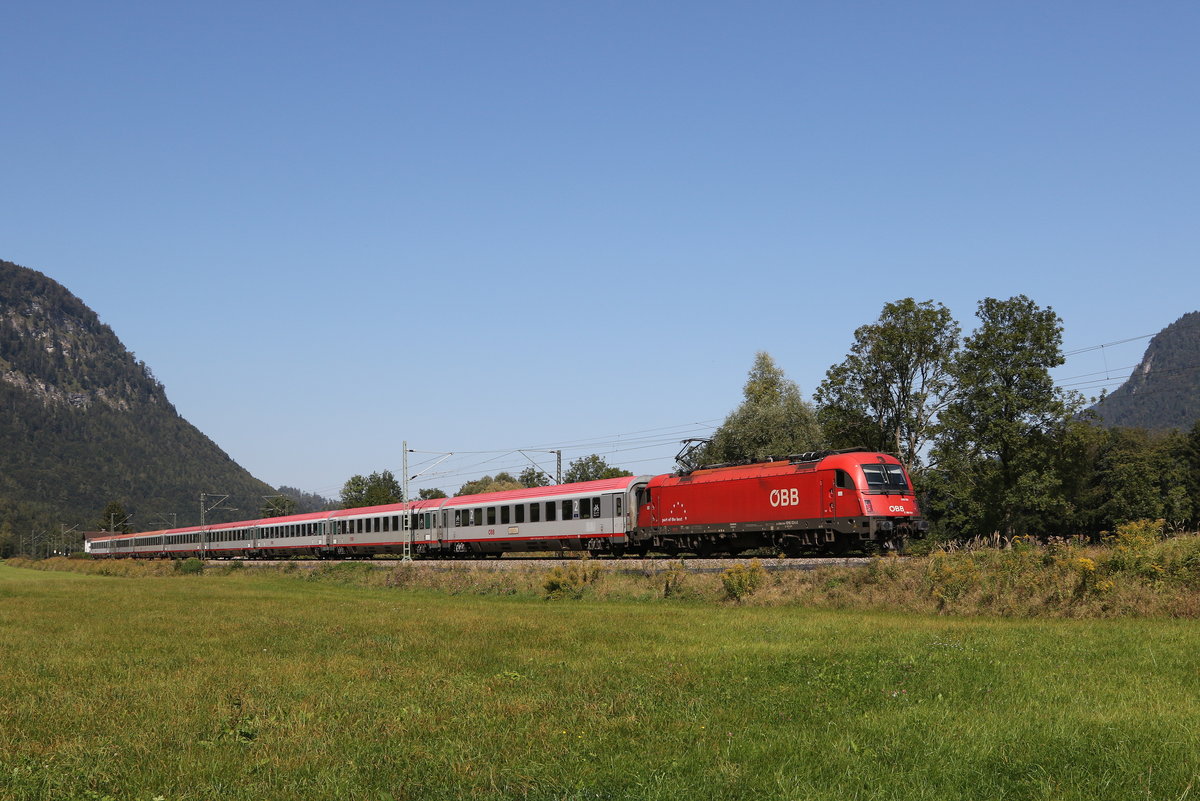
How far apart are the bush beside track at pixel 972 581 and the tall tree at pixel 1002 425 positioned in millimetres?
33392

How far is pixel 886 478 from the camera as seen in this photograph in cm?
3506

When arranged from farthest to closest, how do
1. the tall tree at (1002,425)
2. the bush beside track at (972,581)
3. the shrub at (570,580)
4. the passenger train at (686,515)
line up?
the tall tree at (1002,425)
the passenger train at (686,515)
the shrub at (570,580)
the bush beside track at (972,581)

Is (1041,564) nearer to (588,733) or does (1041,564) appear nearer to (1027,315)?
(588,733)

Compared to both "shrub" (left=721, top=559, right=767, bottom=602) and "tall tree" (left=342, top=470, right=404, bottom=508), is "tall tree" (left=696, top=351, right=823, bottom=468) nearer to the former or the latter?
"shrub" (left=721, top=559, right=767, bottom=602)

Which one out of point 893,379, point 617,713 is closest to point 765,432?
point 893,379

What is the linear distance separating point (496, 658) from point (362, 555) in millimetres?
55731

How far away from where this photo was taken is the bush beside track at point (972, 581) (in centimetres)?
1894

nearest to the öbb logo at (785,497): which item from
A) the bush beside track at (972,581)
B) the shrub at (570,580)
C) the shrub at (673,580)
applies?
the bush beside track at (972,581)

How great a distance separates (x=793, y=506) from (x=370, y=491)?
12490 cm

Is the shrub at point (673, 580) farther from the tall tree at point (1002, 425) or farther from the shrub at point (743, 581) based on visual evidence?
the tall tree at point (1002, 425)

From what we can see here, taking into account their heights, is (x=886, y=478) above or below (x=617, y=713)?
above

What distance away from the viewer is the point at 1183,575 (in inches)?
743

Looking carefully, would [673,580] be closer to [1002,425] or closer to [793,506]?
[793,506]

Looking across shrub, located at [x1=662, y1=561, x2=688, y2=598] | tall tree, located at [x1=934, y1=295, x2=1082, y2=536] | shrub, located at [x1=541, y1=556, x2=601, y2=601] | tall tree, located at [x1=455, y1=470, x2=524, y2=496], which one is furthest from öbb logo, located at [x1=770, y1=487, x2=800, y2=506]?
tall tree, located at [x1=455, y1=470, x2=524, y2=496]
